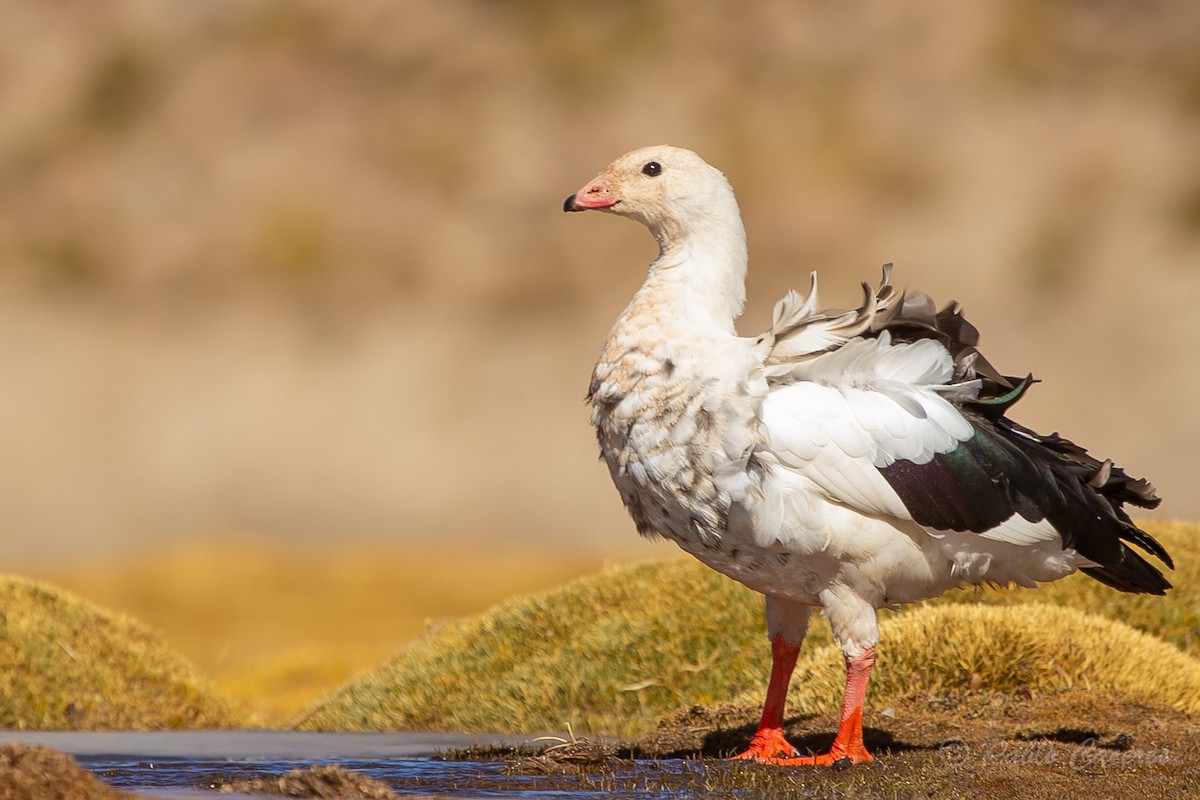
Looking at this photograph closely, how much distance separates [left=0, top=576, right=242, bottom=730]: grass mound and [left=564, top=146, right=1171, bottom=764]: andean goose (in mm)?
5159

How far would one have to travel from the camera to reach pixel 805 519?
7676 millimetres

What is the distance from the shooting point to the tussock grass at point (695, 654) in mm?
10094

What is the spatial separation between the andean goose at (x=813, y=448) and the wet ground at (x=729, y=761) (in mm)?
645

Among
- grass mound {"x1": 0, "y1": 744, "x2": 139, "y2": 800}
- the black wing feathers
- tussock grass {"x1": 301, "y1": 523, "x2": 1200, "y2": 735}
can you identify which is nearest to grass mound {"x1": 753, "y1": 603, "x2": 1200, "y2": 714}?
tussock grass {"x1": 301, "y1": 523, "x2": 1200, "y2": 735}

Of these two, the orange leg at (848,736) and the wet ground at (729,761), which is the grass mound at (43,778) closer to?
the wet ground at (729,761)

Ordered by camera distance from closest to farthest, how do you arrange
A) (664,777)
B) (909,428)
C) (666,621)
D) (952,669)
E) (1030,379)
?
(664,777) → (909,428) → (1030,379) → (952,669) → (666,621)

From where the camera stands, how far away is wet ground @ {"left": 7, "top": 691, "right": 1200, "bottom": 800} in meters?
6.86

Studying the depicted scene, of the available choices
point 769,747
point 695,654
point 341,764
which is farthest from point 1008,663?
point 341,764

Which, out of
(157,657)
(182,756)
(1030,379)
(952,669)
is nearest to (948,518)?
(1030,379)

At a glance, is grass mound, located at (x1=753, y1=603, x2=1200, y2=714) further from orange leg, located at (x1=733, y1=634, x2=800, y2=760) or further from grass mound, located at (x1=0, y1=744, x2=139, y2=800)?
grass mound, located at (x1=0, y1=744, x2=139, y2=800)

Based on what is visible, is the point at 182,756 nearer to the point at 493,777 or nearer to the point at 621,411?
the point at 493,777

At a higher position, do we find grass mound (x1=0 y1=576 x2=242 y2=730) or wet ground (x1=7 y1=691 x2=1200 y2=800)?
grass mound (x1=0 y1=576 x2=242 y2=730)

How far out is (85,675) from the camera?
11.5m

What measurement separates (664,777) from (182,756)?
308cm
